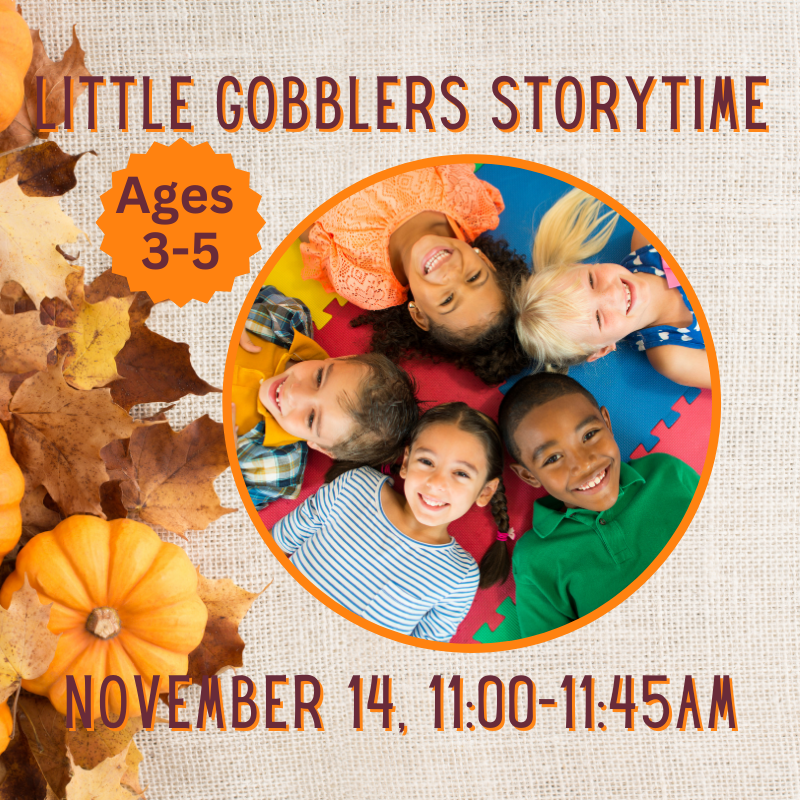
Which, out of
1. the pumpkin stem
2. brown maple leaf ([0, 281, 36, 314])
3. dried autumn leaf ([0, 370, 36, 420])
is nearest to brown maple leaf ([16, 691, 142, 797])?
the pumpkin stem

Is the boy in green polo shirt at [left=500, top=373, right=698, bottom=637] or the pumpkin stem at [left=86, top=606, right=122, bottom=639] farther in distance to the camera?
the boy in green polo shirt at [left=500, top=373, right=698, bottom=637]

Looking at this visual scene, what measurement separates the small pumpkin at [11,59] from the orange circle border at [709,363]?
33 centimetres

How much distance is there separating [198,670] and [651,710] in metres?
0.59

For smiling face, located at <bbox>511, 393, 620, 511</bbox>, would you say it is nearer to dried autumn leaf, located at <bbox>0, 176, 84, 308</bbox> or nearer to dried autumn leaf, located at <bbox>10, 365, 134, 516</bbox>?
dried autumn leaf, located at <bbox>10, 365, 134, 516</bbox>

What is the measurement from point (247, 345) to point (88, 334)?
0.20 meters

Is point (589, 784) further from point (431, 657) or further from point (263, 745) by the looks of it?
point (263, 745)

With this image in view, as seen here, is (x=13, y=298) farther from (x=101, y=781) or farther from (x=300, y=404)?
Result: (x=101, y=781)

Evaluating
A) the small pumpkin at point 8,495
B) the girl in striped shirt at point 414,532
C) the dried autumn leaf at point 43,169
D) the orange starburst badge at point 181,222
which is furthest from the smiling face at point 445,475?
the dried autumn leaf at point 43,169

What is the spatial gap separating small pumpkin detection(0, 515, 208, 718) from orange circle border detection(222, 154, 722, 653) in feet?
0.45

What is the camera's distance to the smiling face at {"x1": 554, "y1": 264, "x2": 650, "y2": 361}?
734 millimetres

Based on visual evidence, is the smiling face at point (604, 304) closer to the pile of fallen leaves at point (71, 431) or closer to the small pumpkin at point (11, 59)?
the pile of fallen leaves at point (71, 431)

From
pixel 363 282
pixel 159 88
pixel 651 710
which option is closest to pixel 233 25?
pixel 159 88

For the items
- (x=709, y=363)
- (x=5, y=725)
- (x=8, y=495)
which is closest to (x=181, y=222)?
(x=8, y=495)

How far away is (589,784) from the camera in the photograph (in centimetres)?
74
